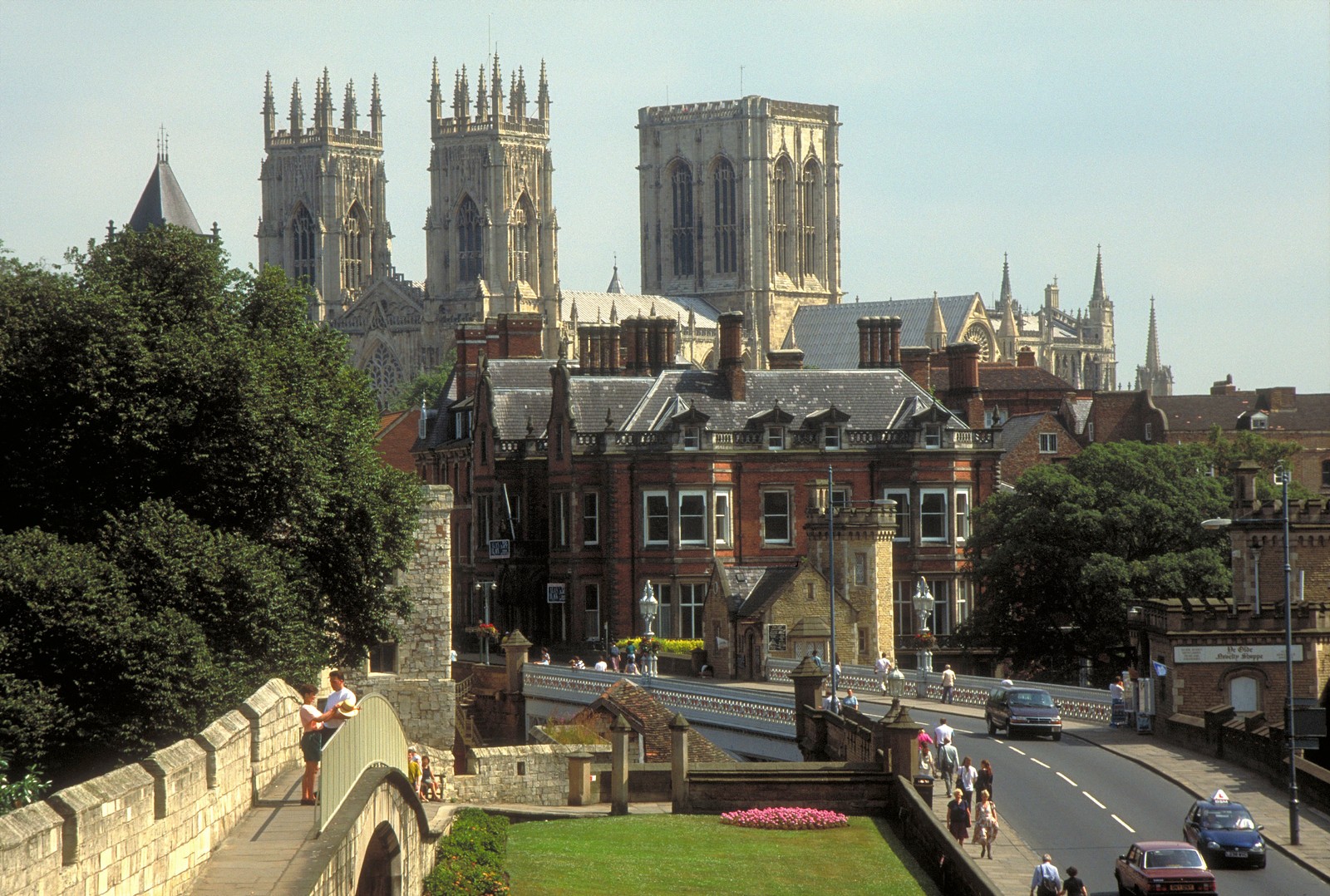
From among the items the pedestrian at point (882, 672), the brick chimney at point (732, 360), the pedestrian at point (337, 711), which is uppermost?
the brick chimney at point (732, 360)

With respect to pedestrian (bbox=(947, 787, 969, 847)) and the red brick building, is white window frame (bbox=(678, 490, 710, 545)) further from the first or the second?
pedestrian (bbox=(947, 787, 969, 847))

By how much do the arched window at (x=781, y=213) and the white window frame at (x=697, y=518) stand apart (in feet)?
393

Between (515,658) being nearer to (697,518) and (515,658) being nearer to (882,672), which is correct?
(697,518)

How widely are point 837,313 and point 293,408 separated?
139 meters

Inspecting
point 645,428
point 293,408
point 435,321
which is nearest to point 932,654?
point 645,428

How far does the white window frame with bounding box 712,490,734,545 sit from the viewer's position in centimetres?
7494

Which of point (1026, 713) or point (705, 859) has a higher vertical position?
point (1026, 713)

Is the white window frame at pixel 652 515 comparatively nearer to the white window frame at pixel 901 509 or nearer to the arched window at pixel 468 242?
the white window frame at pixel 901 509

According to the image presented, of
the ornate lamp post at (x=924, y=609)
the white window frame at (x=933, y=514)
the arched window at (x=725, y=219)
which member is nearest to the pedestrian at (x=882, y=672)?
the ornate lamp post at (x=924, y=609)

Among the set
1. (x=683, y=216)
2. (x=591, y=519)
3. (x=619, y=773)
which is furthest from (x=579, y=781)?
(x=683, y=216)

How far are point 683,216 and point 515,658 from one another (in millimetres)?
129748

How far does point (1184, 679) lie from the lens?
175ft

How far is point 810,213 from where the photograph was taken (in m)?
196

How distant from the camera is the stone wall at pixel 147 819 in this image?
16.5 meters
